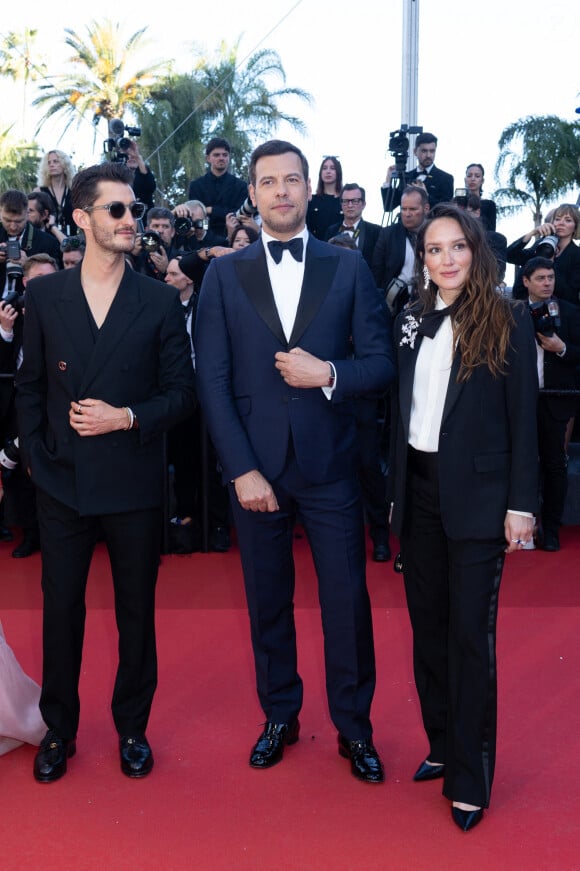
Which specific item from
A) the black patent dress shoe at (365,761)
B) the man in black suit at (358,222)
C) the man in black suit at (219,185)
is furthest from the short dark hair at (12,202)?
the black patent dress shoe at (365,761)

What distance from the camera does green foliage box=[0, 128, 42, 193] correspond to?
907 inches

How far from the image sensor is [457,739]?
2576 millimetres

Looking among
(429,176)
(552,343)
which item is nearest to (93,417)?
(552,343)

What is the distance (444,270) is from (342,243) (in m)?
3.20

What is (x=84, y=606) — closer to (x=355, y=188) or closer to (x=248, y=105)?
(x=355, y=188)

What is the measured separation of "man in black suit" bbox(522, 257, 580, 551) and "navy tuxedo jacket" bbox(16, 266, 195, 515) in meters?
3.12

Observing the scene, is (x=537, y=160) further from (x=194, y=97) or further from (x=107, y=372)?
(x=107, y=372)

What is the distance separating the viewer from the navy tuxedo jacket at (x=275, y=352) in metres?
2.81

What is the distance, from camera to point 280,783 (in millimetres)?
2793

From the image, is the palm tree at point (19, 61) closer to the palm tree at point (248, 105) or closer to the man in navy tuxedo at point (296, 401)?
the palm tree at point (248, 105)

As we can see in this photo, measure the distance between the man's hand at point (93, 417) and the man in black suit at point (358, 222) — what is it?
13.4 ft

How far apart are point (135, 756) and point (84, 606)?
1.60 ft

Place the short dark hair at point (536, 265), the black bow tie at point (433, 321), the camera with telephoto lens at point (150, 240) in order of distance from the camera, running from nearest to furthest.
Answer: the black bow tie at point (433, 321) < the short dark hair at point (536, 265) < the camera with telephoto lens at point (150, 240)

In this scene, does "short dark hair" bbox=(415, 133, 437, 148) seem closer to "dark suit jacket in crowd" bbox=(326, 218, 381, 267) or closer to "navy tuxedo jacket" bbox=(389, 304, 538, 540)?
"dark suit jacket in crowd" bbox=(326, 218, 381, 267)
